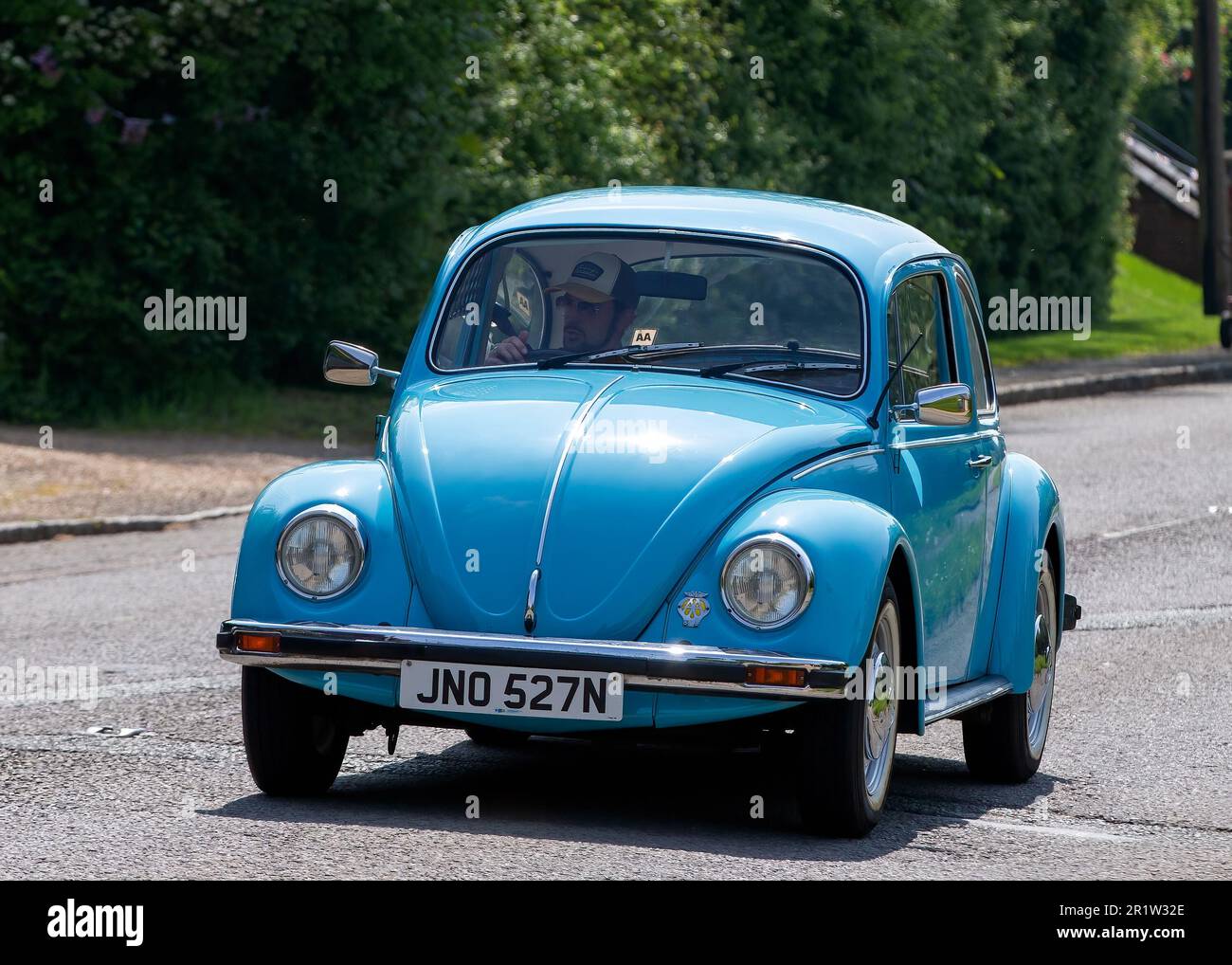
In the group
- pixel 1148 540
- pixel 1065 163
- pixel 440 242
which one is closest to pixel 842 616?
pixel 1148 540

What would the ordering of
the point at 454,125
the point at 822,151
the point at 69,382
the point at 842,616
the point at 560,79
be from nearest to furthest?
the point at 842,616, the point at 69,382, the point at 454,125, the point at 560,79, the point at 822,151

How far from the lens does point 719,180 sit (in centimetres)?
2544

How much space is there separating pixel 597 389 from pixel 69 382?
13.7 meters

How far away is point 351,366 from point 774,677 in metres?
2.20

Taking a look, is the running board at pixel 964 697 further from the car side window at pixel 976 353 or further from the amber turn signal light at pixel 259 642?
the amber turn signal light at pixel 259 642

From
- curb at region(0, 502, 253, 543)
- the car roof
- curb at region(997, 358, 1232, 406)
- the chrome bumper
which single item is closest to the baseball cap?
the car roof

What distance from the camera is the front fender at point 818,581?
19.6 ft

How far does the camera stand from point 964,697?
23.2 ft

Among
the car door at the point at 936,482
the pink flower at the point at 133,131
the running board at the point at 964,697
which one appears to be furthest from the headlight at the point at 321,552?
the pink flower at the point at 133,131

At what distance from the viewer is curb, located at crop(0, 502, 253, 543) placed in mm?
14352

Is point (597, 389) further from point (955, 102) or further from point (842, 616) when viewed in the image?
point (955, 102)

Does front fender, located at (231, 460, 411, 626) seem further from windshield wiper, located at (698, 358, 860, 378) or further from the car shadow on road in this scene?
windshield wiper, located at (698, 358, 860, 378)

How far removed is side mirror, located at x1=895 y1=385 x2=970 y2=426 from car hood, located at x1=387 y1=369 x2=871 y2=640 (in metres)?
0.33

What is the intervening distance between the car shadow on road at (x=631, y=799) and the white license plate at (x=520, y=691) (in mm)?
358
